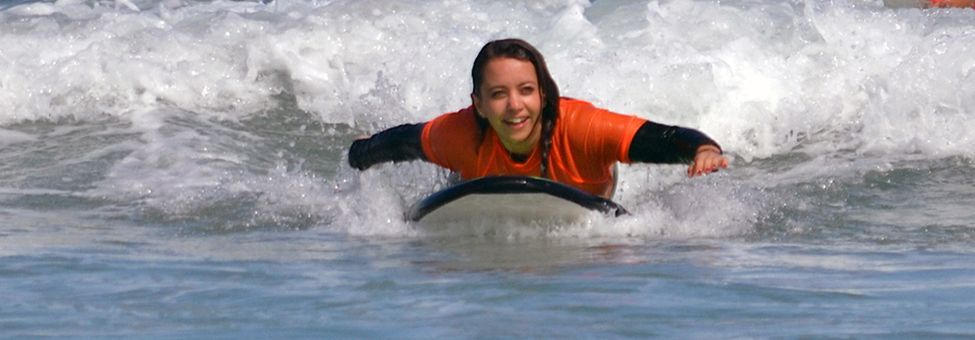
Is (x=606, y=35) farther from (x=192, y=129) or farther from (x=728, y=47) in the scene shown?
(x=192, y=129)

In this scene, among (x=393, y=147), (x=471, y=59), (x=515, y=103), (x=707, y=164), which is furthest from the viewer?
(x=471, y=59)

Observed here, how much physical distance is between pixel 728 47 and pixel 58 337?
739cm

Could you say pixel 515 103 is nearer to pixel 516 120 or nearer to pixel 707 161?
pixel 516 120

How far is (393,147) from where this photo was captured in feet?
22.3

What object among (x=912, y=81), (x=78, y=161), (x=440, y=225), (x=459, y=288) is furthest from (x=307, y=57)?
(x=459, y=288)

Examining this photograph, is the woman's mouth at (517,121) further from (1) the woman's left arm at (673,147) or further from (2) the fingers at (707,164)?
(2) the fingers at (707,164)

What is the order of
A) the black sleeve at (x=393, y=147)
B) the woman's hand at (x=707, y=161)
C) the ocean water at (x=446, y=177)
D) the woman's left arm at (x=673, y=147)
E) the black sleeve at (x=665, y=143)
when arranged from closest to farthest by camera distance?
the ocean water at (x=446, y=177), the woman's hand at (x=707, y=161), the woman's left arm at (x=673, y=147), the black sleeve at (x=665, y=143), the black sleeve at (x=393, y=147)

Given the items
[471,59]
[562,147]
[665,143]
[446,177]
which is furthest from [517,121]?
[471,59]

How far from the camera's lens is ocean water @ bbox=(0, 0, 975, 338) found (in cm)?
464

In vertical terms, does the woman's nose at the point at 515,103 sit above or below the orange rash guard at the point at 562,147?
above

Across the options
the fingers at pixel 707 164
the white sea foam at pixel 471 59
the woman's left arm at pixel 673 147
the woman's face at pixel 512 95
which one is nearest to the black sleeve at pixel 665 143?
the woman's left arm at pixel 673 147

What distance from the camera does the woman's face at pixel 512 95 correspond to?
240 inches

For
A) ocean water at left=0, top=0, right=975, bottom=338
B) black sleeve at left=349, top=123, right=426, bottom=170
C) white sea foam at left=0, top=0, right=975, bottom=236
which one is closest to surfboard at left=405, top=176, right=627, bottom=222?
ocean water at left=0, top=0, right=975, bottom=338

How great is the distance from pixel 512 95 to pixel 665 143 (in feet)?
1.92
